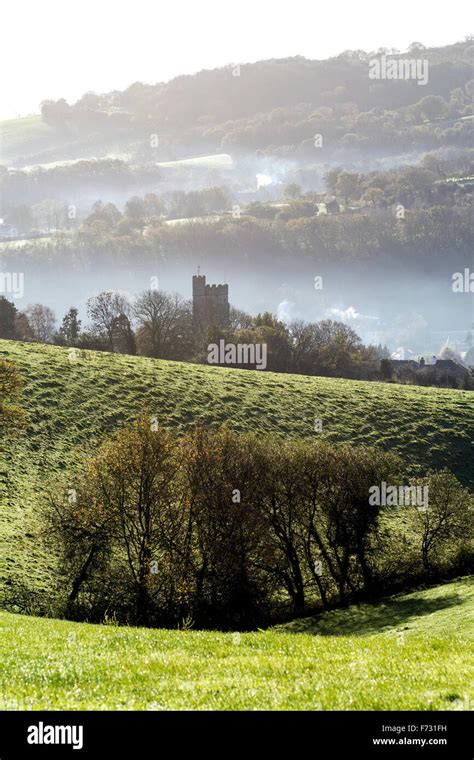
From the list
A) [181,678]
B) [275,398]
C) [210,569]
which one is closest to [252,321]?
[275,398]

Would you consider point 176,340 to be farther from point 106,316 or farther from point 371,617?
point 371,617

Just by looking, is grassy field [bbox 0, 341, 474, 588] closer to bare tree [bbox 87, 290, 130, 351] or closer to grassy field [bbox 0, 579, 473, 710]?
bare tree [bbox 87, 290, 130, 351]

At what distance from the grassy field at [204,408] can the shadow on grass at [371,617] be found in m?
25.0

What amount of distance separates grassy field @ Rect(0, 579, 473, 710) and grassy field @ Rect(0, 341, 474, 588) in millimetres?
41702

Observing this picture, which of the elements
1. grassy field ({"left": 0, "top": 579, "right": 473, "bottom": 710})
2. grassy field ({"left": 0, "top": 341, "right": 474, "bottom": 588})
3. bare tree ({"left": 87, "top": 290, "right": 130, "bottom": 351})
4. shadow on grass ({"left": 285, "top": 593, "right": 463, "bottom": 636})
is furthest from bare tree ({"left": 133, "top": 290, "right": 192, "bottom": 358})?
grassy field ({"left": 0, "top": 579, "right": 473, "bottom": 710})

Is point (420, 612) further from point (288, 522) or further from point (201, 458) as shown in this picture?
→ point (201, 458)

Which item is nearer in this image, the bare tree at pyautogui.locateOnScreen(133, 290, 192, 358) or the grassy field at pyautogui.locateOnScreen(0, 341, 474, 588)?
the grassy field at pyautogui.locateOnScreen(0, 341, 474, 588)

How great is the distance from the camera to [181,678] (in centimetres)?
1373

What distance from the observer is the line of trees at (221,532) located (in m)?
43.2

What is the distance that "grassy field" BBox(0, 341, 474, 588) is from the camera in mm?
70562

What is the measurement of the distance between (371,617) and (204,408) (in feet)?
156

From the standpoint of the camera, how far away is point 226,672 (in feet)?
47.4
